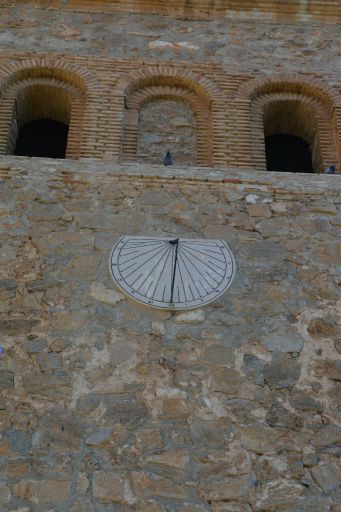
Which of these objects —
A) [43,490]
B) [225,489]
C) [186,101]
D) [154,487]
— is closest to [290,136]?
[186,101]

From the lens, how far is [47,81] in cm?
872

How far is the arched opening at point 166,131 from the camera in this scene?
801cm

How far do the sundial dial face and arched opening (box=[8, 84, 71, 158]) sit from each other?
2.50m

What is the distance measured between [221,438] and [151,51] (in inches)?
205

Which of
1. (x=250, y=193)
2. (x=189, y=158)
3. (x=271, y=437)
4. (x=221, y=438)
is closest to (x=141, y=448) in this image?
(x=221, y=438)

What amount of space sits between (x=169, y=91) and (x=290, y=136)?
4.67ft

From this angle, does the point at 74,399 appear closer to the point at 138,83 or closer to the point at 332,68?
the point at 138,83

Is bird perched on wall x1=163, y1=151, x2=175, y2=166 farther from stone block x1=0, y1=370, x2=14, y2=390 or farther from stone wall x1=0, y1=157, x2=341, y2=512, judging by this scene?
stone block x1=0, y1=370, x2=14, y2=390

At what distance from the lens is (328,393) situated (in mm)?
5543

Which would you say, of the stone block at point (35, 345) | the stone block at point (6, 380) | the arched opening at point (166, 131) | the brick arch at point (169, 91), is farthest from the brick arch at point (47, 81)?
the stone block at point (6, 380)

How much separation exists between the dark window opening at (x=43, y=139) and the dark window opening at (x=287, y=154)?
2.22m

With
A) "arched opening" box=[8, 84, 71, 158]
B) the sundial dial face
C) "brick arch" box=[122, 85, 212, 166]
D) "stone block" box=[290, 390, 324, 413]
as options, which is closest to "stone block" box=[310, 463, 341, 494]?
"stone block" box=[290, 390, 324, 413]

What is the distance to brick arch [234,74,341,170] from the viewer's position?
8109mm

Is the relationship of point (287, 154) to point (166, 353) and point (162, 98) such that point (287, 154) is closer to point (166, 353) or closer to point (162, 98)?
point (162, 98)
